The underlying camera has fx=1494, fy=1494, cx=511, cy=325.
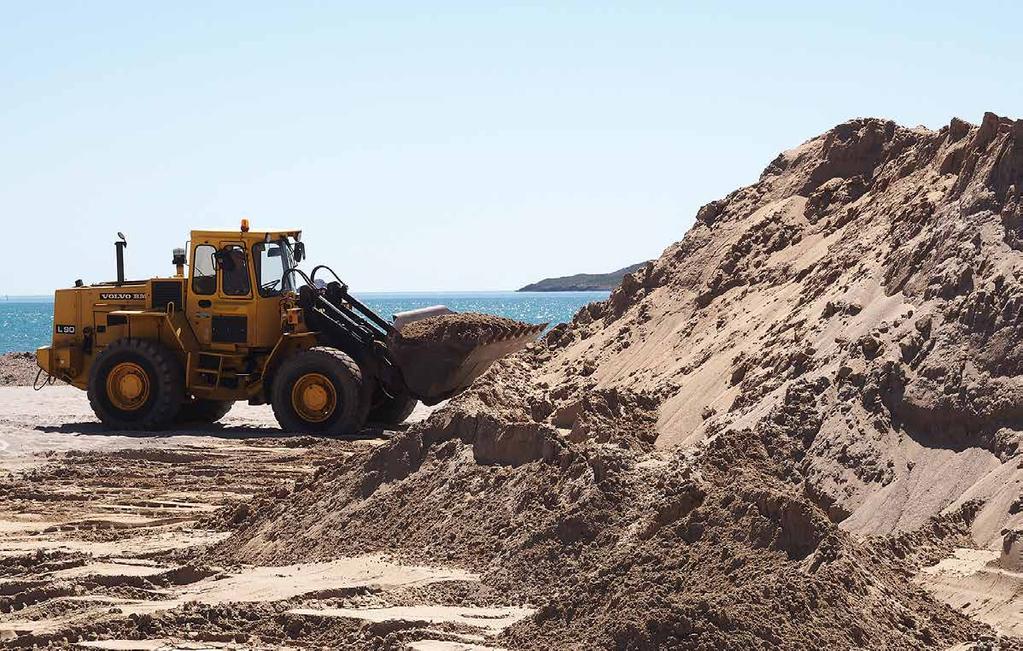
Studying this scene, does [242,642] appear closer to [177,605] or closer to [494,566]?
[177,605]

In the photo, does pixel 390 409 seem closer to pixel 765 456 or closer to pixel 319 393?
pixel 319 393

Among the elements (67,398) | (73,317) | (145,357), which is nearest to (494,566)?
(145,357)

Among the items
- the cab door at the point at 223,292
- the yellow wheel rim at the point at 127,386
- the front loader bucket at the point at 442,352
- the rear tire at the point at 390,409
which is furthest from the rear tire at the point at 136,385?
the front loader bucket at the point at 442,352

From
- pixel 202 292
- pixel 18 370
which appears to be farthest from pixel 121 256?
pixel 18 370

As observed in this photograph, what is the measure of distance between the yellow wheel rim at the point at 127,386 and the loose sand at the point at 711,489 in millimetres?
4309

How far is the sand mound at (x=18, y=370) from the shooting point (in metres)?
26.5

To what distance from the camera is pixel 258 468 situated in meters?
14.7

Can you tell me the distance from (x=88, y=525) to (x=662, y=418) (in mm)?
4441

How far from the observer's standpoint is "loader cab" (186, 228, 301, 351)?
17.3 m

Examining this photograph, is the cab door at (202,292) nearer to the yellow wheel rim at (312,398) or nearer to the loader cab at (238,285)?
the loader cab at (238,285)

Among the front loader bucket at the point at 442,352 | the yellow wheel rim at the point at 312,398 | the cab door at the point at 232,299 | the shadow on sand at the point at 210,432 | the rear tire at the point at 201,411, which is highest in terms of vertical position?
the cab door at the point at 232,299

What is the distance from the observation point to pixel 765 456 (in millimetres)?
9164

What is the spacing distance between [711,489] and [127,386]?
11505 mm

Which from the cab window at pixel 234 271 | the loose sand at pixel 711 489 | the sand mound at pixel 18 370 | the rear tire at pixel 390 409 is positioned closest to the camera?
the loose sand at pixel 711 489
